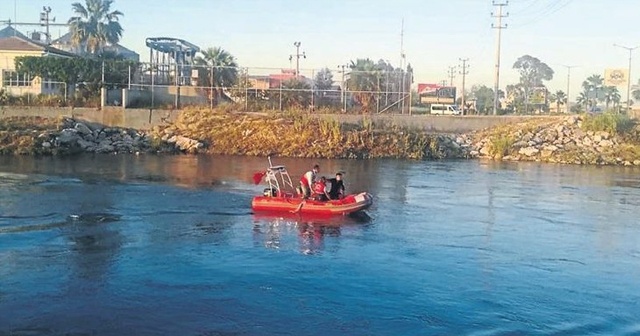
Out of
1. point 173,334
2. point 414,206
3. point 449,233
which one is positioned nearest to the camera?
point 173,334

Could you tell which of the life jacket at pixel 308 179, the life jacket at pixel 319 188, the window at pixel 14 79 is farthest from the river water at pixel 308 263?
the window at pixel 14 79

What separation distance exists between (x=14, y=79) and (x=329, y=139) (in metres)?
25.3

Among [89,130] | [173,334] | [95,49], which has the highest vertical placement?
[95,49]

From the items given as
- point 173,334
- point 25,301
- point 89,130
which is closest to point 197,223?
point 25,301

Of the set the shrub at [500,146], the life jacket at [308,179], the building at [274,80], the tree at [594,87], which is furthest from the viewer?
the tree at [594,87]

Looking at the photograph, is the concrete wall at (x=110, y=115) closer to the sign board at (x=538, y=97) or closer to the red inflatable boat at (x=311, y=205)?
the red inflatable boat at (x=311, y=205)

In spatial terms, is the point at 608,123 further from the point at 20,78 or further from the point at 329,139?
the point at 20,78

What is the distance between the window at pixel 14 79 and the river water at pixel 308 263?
25.6 metres

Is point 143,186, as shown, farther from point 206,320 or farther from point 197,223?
point 206,320

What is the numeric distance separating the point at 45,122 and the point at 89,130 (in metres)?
2.97

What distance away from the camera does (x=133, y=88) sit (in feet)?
176

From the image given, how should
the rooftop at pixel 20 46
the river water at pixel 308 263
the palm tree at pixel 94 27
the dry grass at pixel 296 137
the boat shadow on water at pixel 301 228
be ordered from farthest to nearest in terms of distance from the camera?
the palm tree at pixel 94 27
the rooftop at pixel 20 46
the dry grass at pixel 296 137
the boat shadow on water at pixel 301 228
the river water at pixel 308 263

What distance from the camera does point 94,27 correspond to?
81.3 metres

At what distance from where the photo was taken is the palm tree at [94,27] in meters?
79.7
